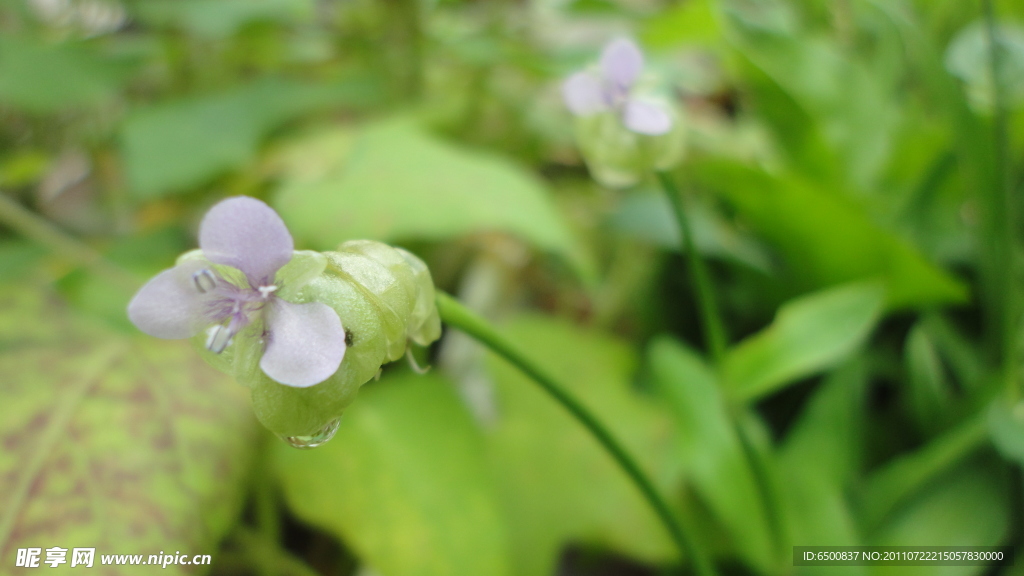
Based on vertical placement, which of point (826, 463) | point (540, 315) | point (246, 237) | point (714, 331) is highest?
point (246, 237)

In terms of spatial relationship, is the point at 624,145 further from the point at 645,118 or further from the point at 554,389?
the point at 554,389

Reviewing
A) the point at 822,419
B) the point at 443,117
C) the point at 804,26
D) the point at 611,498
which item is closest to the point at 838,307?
the point at 822,419

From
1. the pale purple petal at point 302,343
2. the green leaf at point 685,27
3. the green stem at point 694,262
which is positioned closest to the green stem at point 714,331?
the green stem at point 694,262

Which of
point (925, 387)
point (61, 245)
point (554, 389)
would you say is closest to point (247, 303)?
point (554, 389)

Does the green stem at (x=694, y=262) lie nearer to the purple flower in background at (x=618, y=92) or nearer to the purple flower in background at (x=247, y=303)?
the purple flower in background at (x=618, y=92)

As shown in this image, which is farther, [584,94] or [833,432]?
[833,432]

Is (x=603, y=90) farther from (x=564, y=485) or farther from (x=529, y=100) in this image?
(x=529, y=100)

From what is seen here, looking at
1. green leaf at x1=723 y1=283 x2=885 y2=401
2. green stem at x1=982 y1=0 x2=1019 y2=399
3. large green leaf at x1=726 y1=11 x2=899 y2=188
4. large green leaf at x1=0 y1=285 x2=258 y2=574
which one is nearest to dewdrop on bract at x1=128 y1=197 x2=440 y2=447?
large green leaf at x1=0 y1=285 x2=258 y2=574
